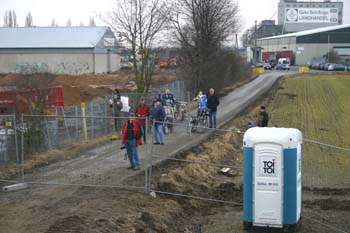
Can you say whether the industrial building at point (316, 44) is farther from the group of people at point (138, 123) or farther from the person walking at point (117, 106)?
the group of people at point (138, 123)

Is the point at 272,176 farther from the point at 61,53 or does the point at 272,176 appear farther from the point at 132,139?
the point at 61,53

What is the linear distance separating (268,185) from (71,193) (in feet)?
14.9

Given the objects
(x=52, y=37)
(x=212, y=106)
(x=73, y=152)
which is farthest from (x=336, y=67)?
(x=73, y=152)

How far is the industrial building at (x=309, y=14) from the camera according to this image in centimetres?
16050

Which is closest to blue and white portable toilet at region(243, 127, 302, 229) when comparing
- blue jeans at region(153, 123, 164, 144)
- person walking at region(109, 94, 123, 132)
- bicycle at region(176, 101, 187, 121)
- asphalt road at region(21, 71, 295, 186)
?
asphalt road at region(21, 71, 295, 186)

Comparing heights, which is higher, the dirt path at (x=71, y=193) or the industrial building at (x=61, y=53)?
the industrial building at (x=61, y=53)

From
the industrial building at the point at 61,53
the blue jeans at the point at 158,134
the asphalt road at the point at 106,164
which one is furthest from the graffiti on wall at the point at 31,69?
the blue jeans at the point at 158,134

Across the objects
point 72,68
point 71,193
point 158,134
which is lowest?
point 71,193

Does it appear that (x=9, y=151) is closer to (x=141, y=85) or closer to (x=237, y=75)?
(x=141, y=85)

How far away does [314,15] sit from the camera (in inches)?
6403

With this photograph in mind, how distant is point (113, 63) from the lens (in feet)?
266

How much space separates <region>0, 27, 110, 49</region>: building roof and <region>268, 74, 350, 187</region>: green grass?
92.8 ft

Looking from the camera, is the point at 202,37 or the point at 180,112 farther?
the point at 202,37

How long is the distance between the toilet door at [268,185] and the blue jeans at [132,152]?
4.81 meters
